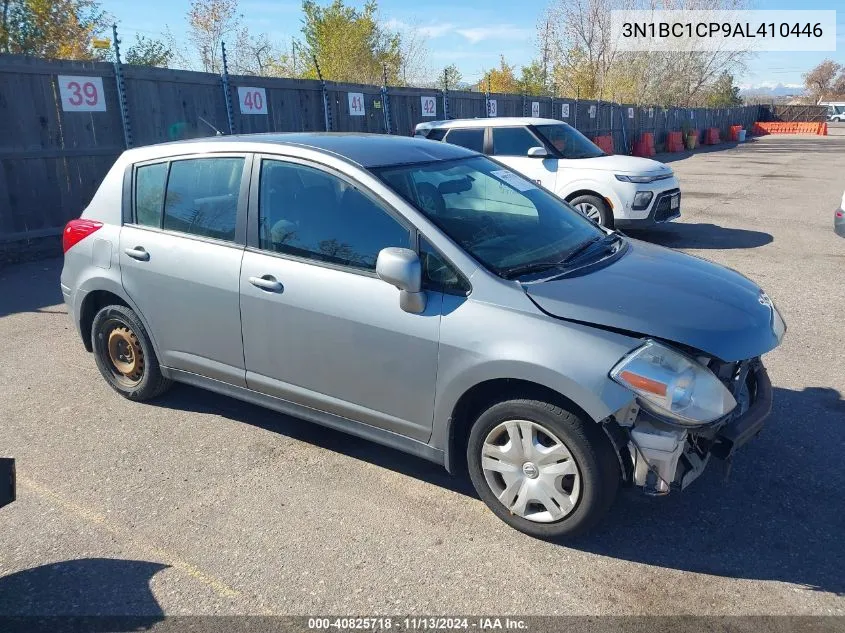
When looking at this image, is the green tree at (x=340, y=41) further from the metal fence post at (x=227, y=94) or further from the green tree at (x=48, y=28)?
the metal fence post at (x=227, y=94)

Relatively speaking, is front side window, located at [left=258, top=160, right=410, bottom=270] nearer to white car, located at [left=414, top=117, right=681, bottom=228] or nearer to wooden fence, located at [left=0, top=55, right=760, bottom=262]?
white car, located at [left=414, top=117, right=681, bottom=228]

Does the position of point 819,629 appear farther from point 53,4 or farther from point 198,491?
point 53,4

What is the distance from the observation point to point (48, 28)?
22312 mm

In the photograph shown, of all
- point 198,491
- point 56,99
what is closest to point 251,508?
point 198,491

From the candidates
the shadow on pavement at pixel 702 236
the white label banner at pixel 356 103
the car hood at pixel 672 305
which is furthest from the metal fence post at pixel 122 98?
the car hood at pixel 672 305

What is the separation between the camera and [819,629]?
258 cm

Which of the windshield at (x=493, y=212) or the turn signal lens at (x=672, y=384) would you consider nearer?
the turn signal lens at (x=672, y=384)

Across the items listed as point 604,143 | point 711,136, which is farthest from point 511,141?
point 711,136

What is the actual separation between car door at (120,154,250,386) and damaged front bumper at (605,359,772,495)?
7.14 feet

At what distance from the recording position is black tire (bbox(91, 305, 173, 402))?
4.39m

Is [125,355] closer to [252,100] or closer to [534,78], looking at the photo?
[252,100]

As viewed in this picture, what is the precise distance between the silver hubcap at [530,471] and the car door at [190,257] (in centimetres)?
162

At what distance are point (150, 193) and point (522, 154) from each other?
6.81m

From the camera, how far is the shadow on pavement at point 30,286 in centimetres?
706
